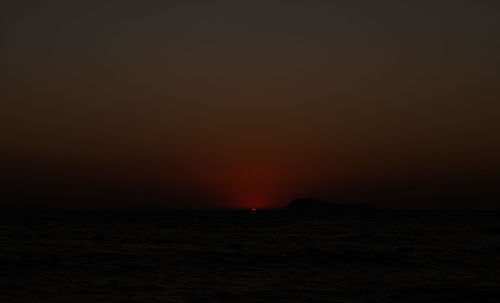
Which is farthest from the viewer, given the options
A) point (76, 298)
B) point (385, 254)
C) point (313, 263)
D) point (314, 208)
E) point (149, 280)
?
point (314, 208)

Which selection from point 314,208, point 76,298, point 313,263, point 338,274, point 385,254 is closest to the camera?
point 76,298

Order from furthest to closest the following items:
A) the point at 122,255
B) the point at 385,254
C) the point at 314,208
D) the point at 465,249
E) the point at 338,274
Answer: the point at 314,208, the point at 465,249, the point at 385,254, the point at 122,255, the point at 338,274

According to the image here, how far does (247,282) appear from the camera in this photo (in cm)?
2212

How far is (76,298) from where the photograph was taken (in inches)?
696

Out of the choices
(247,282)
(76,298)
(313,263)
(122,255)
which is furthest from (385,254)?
(76,298)

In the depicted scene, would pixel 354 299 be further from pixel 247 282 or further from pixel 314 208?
pixel 314 208

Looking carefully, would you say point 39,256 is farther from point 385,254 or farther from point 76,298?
point 385,254

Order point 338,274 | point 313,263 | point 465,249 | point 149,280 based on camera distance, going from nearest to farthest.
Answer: point 149,280, point 338,274, point 313,263, point 465,249

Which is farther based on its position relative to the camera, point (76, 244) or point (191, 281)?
point (76, 244)

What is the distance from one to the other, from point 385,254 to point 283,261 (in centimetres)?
824

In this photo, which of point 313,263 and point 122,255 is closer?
point 313,263

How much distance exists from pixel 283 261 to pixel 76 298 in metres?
14.9

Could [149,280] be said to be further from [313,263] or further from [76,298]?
[313,263]

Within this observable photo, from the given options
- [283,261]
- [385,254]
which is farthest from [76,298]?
[385,254]
